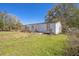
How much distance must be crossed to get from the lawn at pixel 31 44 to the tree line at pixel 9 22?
61 mm

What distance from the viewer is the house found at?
290cm

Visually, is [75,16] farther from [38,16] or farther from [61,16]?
[38,16]

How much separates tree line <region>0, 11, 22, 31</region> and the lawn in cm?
6

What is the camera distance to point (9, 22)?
9.53 feet

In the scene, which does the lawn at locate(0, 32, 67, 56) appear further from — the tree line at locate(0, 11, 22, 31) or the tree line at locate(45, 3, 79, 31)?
the tree line at locate(45, 3, 79, 31)

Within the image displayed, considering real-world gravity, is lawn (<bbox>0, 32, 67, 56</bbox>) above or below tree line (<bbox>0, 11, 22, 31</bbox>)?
below

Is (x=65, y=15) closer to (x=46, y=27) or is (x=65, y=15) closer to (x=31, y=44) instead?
(x=46, y=27)

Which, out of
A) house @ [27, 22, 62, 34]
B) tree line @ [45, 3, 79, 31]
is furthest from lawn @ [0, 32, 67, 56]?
tree line @ [45, 3, 79, 31]

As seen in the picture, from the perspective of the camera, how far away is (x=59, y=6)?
2857 millimetres

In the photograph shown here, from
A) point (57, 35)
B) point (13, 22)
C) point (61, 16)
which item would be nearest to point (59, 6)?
point (61, 16)

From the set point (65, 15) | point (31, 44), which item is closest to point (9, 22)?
point (31, 44)

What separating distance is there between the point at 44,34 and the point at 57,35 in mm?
158

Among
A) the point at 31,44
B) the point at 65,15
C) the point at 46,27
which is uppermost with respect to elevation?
the point at 65,15

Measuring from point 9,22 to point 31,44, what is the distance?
0.38m
